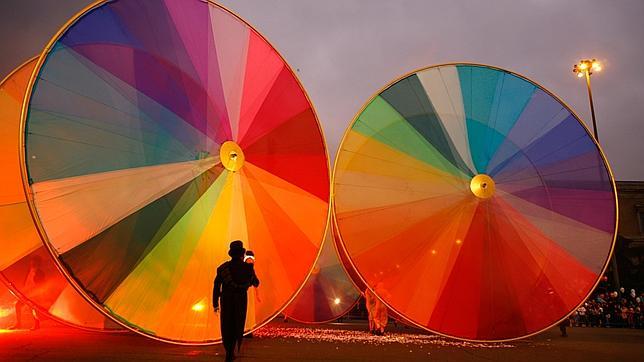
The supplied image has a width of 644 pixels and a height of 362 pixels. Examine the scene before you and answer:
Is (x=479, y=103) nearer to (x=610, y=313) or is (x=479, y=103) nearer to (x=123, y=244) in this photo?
(x=123, y=244)

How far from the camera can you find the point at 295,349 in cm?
681

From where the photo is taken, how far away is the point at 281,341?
25.9 feet

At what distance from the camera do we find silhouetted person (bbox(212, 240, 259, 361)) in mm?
5582

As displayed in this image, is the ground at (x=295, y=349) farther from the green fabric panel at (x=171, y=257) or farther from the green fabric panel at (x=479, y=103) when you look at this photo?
the green fabric panel at (x=479, y=103)

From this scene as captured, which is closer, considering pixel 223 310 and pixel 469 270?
pixel 223 310

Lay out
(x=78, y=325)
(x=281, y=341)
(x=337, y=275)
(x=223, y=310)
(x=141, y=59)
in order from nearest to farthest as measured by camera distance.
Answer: (x=223, y=310), (x=141, y=59), (x=78, y=325), (x=281, y=341), (x=337, y=275)

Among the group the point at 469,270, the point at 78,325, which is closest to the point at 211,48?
the point at 78,325

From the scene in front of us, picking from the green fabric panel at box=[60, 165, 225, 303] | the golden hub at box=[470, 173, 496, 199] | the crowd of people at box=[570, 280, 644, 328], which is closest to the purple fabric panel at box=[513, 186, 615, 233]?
the golden hub at box=[470, 173, 496, 199]

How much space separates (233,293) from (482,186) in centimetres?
450

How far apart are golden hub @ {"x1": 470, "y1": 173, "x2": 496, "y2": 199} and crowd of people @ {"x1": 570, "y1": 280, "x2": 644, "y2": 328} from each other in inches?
441

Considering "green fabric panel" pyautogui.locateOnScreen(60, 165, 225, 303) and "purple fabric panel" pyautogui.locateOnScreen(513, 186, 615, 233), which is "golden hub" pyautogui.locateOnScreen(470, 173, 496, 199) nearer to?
"purple fabric panel" pyautogui.locateOnScreen(513, 186, 615, 233)

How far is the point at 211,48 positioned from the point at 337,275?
6403 mm

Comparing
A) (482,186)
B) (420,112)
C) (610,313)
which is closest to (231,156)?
(420,112)

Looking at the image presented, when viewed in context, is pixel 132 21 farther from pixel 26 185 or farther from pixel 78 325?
pixel 78 325
